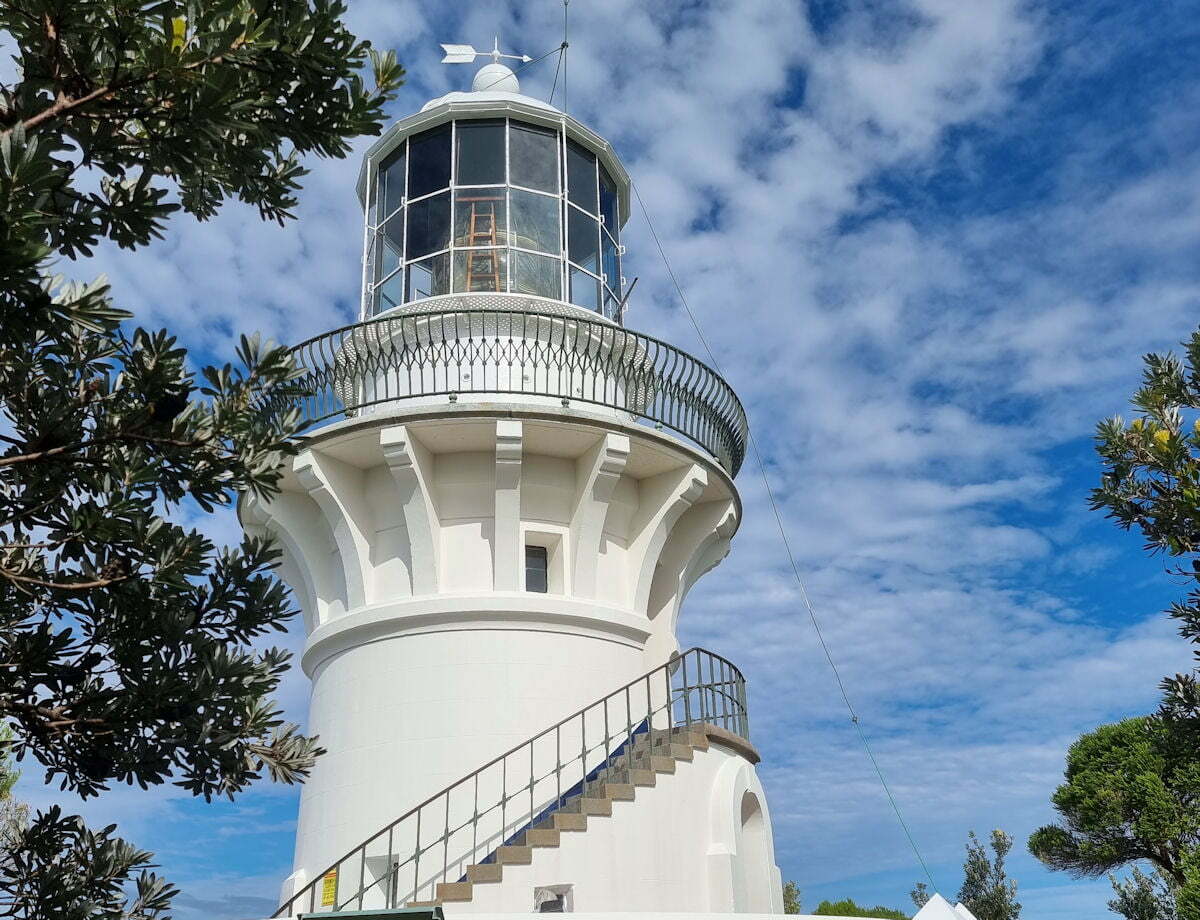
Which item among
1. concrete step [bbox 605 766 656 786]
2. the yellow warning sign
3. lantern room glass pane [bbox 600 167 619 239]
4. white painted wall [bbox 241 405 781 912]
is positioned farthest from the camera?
lantern room glass pane [bbox 600 167 619 239]

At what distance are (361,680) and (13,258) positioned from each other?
922 cm

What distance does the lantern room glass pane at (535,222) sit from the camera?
13477 mm

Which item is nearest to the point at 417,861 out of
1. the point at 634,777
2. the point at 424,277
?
the point at 634,777

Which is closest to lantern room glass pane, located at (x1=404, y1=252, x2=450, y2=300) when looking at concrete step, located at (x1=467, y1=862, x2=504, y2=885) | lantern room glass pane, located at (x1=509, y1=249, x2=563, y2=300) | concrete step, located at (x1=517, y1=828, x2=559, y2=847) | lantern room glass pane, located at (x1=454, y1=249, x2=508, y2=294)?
lantern room glass pane, located at (x1=454, y1=249, x2=508, y2=294)

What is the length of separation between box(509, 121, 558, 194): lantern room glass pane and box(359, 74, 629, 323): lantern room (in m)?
0.01

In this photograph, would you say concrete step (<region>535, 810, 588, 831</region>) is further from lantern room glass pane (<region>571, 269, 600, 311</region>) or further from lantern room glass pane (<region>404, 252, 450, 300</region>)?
lantern room glass pane (<region>404, 252, 450, 300</region>)

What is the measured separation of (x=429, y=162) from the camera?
1388 cm

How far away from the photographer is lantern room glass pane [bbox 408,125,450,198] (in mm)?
13727

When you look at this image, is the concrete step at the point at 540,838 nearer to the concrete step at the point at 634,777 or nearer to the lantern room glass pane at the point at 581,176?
the concrete step at the point at 634,777

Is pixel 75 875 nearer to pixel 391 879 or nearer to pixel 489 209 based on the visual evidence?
pixel 391 879

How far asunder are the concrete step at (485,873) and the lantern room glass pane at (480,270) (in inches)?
256

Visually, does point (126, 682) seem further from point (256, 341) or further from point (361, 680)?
point (361, 680)

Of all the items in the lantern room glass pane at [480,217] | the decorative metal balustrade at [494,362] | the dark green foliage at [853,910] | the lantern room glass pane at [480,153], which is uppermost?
the lantern room glass pane at [480,153]

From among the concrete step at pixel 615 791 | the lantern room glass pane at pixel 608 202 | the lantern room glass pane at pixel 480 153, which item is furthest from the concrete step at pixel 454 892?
the lantern room glass pane at pixel 608 202
